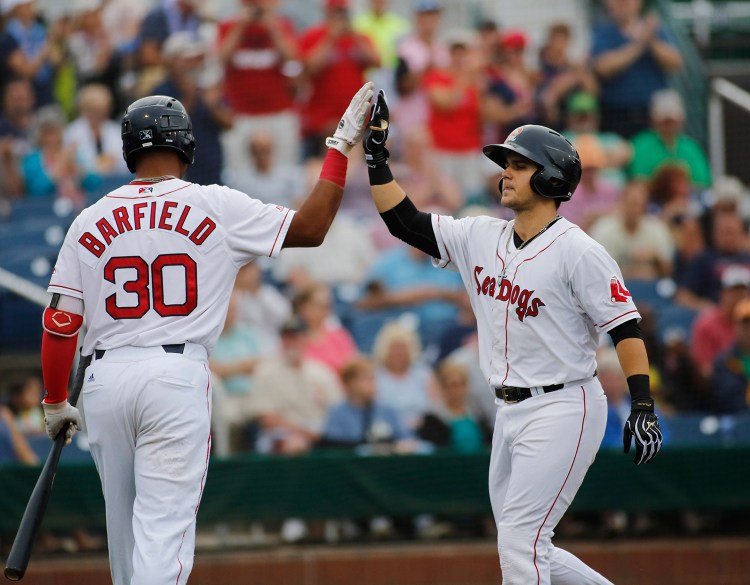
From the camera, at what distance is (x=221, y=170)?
918 cm

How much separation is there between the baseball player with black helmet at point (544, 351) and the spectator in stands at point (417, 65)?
475cm

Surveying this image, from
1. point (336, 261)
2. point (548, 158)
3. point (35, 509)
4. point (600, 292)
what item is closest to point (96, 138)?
point (336, 261)

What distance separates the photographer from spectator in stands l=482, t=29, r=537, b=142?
31.6 feet

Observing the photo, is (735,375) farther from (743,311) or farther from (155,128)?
(155,128)

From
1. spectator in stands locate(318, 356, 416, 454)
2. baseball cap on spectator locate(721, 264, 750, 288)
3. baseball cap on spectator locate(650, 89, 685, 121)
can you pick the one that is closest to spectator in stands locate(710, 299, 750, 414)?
baseball cap on spectator locate(721, 264, 750, 288)

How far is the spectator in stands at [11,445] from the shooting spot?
23.1 feet

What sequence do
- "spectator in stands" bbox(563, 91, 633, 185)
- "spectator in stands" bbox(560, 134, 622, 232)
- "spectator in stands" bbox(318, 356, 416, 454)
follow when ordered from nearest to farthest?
1. "spectator in stands" bbox(318, 356, 416, 454)
2. "spectator in stands" bbox(560, 134, 622, 232)
3. "spectator in stands" bbox(563, 91, 633, 185)

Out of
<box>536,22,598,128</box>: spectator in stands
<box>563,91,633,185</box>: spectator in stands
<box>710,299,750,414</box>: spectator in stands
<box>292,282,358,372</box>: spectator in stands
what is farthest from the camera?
<box>536,22,598,128</box>: spectator in stands

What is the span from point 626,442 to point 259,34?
6.18 metres

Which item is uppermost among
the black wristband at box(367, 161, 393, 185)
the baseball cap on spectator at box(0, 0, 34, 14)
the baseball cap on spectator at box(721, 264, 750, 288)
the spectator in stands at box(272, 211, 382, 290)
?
the baseball cap on spectator at box(0, 0, 34, 14)

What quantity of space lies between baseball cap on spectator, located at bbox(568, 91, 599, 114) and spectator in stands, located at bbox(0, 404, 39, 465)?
16.6ft

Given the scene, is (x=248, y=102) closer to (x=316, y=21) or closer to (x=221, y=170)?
(x=221, y=170)

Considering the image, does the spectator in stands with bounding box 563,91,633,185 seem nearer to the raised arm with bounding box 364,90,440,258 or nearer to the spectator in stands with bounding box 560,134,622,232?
the spectator in stands with bounding box 560,134,622,232

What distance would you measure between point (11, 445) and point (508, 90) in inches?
196
